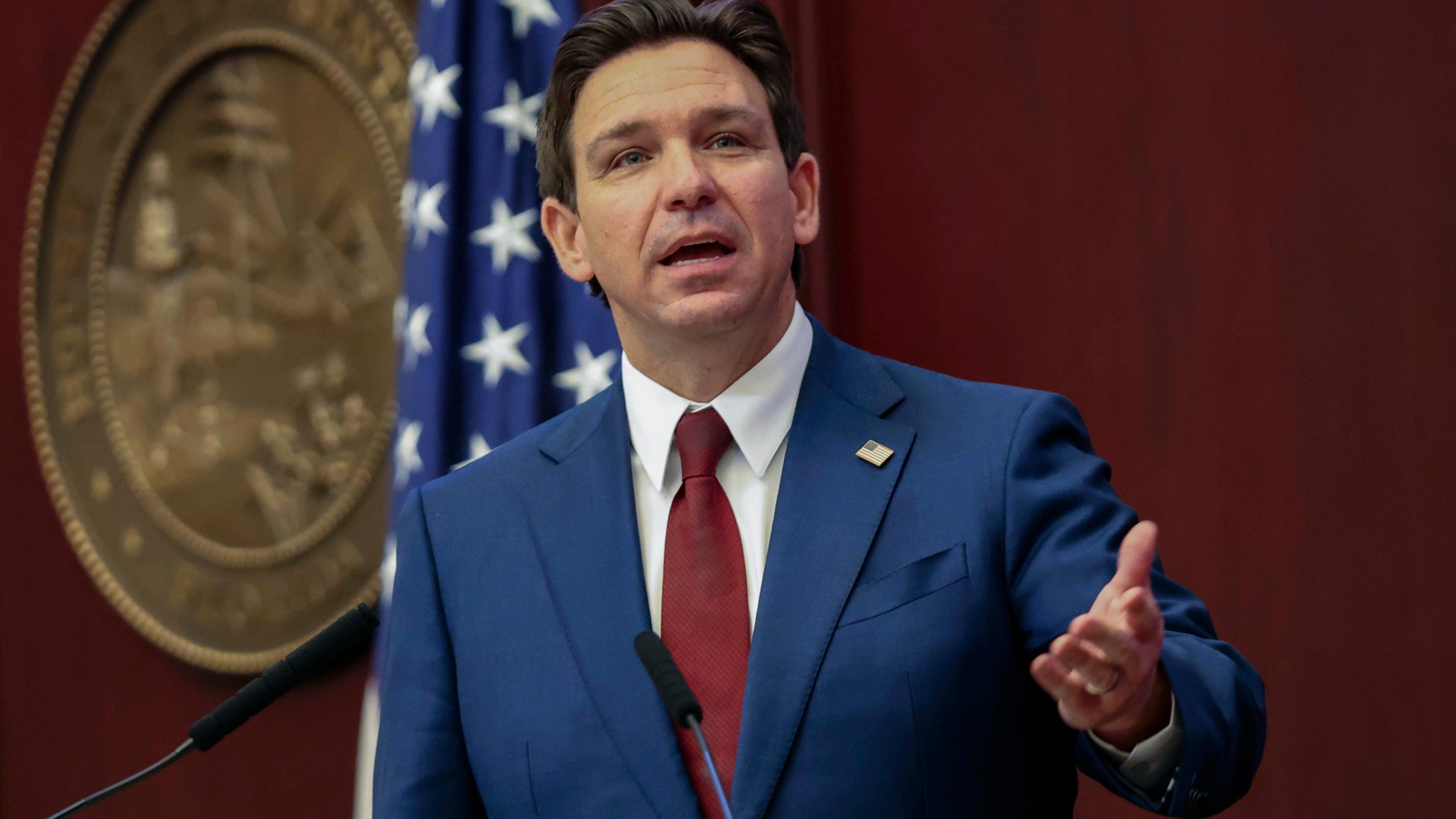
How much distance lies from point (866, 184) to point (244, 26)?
1634 mm

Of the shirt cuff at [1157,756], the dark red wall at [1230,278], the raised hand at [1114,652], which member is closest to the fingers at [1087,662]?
the raised hand at [1114,652]

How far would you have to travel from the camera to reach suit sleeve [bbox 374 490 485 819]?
1.47m

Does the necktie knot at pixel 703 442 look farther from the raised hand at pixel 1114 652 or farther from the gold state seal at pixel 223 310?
the gold state seal at pixel 223 310

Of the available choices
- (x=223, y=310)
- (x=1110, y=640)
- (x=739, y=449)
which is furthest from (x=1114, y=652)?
(x=223, y=310)

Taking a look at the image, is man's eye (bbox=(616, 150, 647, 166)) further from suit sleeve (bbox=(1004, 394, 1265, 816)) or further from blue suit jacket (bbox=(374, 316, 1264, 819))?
suit sleeve (bbox=(1004, 394, 1265, 816))

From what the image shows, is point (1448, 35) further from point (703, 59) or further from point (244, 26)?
point (244, 26)

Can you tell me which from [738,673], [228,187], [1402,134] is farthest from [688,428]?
[228,187]

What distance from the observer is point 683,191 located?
152 cm

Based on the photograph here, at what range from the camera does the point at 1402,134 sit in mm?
1940

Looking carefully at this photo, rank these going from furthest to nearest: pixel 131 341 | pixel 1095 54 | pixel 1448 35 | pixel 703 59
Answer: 1. pixel 131 341
2. pixel 1095 54
3. pixel 1448 35
4. pixel 703 59

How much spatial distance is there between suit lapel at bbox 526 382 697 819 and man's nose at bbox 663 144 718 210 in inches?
10.2

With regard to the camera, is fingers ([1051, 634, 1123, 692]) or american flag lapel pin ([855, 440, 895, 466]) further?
american flag lapel pin ([855, 440, 895, 466])

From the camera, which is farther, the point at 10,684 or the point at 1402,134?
the point at 10,684

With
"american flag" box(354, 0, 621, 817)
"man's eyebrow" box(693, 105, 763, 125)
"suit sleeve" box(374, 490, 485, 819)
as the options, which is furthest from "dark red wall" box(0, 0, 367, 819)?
"man's eyebrow" box(693, 105, 763, 125)
